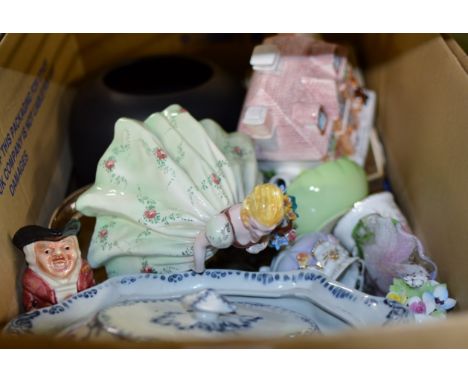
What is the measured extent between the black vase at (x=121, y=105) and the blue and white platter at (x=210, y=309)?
330 mm

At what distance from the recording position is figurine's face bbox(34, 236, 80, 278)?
0.67 m

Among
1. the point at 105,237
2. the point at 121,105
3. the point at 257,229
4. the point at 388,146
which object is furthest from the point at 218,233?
the point at 388,146

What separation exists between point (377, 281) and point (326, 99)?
301mm

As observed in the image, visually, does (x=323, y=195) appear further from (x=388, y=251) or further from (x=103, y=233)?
(x=103, y=233)

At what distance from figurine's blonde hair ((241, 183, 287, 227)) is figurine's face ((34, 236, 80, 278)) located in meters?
0.22

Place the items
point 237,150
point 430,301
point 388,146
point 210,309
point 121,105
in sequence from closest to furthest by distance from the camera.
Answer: point 210,309 < point 430,301 < point 237,150 < point 121,105 < point 388,146

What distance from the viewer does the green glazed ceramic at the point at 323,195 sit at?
812 mm

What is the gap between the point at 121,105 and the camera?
3.03 ft

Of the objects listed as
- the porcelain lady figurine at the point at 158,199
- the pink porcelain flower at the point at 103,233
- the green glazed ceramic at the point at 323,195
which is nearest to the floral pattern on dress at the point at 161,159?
the porcelain lady figurine at the point at 158,199

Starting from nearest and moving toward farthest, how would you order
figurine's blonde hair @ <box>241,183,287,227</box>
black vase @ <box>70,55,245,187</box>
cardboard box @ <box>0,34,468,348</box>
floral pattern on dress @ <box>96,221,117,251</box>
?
cardboard box @ <box>0,34,468,348</box> < figurine's blonde hair @ <box>241,183,287,227</box> < floral pattern on dress @ <box>96,221,117,251</box> < black vase @ <box>70,55,245,187</box>

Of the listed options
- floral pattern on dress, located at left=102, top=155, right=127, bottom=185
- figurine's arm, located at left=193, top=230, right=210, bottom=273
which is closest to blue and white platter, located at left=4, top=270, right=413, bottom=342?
figurine's arm, located at left=193, top=230, right=210, bottom=273

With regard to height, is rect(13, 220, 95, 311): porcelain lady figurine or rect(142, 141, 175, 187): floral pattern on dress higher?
rect(142, 141, 175, 187): floral pattern on dress

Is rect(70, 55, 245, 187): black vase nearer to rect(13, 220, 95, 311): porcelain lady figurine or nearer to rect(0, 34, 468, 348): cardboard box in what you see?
rect(0, 34, 468, 348): cardboard box

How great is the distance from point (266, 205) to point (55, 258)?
0.26 m
